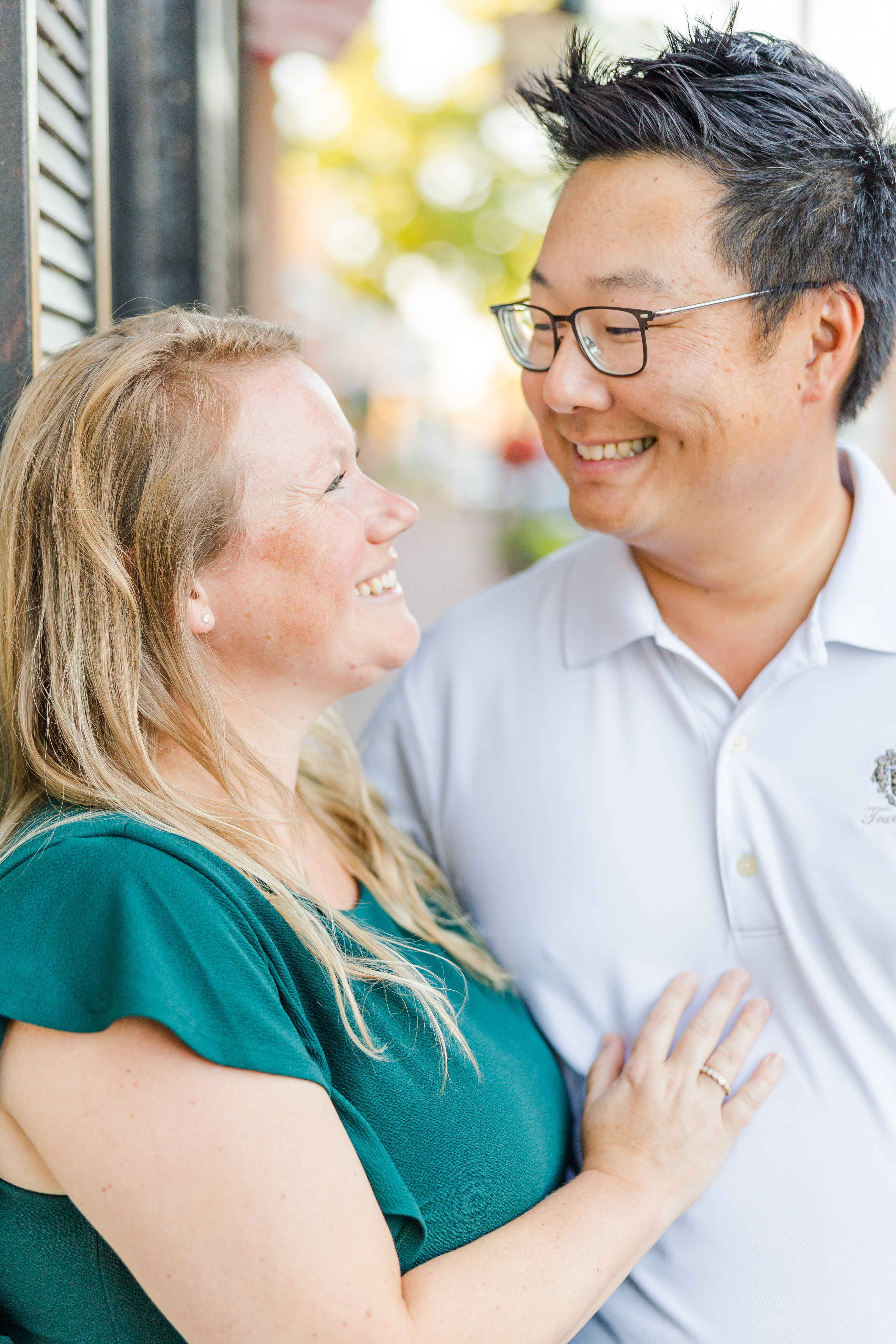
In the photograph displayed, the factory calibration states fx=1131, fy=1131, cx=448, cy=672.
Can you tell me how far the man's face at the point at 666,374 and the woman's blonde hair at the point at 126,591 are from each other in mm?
591

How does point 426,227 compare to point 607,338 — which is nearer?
point 607,338

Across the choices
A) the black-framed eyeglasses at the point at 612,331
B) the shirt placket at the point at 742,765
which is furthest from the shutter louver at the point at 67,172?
the shirt placket at the point at 742,765

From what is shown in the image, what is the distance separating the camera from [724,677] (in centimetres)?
195

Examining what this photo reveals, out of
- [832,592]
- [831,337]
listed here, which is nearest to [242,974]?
[832,592]

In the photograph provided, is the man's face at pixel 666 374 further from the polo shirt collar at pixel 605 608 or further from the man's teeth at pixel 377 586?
the man's teeth at pixel 377 586

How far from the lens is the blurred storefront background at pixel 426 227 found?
21.1ft

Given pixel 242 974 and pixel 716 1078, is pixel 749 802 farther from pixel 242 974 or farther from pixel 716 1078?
pixel 242 974

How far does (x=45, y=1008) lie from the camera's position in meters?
1.12

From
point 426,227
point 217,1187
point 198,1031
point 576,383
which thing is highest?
point 426,227

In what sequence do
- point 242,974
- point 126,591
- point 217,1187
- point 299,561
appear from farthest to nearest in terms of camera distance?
point 299,561, point 126,591, point 242,974, point 217,1187

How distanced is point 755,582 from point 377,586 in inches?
27.1

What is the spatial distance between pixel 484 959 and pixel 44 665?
32.7 inches

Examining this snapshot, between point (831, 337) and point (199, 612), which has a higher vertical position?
point (831, 337)

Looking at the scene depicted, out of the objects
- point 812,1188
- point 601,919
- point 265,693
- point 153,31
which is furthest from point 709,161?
point 153,31
